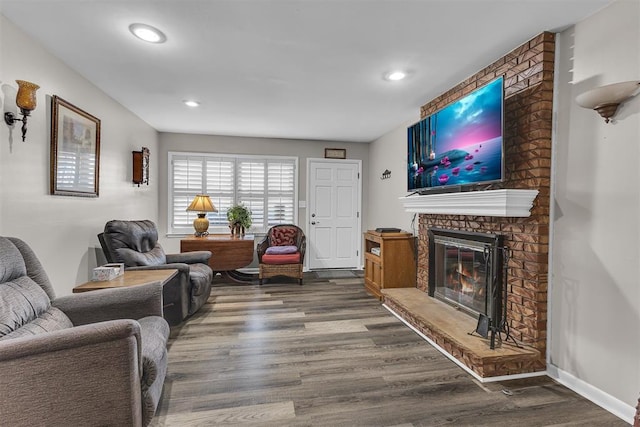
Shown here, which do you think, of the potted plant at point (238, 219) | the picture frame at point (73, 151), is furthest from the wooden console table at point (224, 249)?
the picture frame at point (73, 151)

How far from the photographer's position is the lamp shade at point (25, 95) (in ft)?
6.16

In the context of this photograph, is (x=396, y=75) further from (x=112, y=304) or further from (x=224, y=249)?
(x=224, y=249)

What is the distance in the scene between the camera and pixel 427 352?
7.70 feet

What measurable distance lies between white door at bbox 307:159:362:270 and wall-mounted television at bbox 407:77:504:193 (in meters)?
2.16

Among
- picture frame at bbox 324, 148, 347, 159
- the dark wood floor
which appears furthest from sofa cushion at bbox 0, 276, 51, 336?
picture frame at bbox 324, 148, 347, 159

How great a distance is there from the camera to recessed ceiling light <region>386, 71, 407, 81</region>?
2576 mm

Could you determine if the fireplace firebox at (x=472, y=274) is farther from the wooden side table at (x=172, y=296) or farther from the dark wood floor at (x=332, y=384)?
the wooden side table at (x=172, y=296)

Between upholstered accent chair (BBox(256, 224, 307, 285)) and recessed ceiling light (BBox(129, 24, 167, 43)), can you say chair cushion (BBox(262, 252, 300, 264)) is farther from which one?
recessed ceiling light (BBox(129, 24, 167, 43))

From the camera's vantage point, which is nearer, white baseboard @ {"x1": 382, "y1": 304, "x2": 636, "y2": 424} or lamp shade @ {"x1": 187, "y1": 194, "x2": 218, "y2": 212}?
white baseboard @ {"x1": 382, "y1": 304, "x2": 636, "y2": 424}

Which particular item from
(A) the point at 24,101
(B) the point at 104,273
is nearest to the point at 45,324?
(B) the point at 104,273

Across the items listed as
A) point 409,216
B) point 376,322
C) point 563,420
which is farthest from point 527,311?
point 409,216

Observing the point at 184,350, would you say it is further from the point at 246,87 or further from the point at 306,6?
the point at 306,6

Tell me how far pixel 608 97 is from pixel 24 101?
11.2 ft

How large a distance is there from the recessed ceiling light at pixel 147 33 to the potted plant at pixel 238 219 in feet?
9.10
